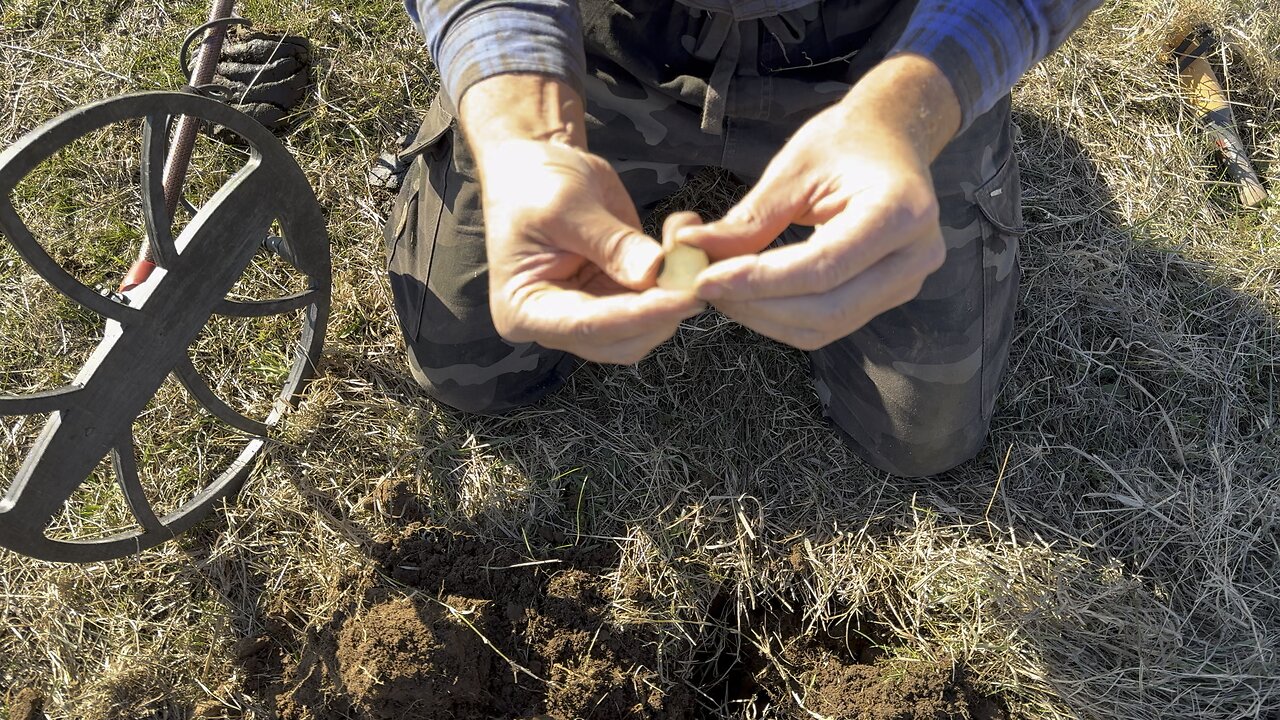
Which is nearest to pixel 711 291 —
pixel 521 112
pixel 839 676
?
pixel 521 112

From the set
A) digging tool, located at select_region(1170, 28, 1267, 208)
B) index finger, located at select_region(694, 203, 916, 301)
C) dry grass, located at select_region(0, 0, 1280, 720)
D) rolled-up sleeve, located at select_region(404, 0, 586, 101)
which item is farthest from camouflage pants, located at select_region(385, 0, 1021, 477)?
digging tool, located at select_region(1170, 28, 1267, 208)

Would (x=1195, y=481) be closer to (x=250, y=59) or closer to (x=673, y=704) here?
(x=673, y=704)

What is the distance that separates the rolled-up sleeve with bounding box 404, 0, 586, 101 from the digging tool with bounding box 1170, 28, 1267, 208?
2024 millimetres

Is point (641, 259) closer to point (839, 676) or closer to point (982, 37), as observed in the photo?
point (982, 37)

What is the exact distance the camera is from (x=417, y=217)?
2.13 metres

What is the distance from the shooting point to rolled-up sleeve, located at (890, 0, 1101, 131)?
148 centimetres

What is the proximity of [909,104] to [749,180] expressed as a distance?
70cm

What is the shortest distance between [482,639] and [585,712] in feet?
0.83

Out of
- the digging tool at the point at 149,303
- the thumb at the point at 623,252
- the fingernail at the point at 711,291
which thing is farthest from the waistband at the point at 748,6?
the digging tool at the point at 149,303

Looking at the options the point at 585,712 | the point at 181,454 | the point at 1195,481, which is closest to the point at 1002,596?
the point at 1195,481

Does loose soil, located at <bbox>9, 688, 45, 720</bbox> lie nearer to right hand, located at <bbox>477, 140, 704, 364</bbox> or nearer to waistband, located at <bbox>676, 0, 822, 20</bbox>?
right hand, located at <bbox>477, 140, 704, 364</bbox>

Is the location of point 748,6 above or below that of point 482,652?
above

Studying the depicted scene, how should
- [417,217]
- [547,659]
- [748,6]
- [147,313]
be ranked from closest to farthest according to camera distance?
[748,6] < [147,313] < [547,659] < [417,217]

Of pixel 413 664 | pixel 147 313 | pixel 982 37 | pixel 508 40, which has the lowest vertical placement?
pixel 413 664
